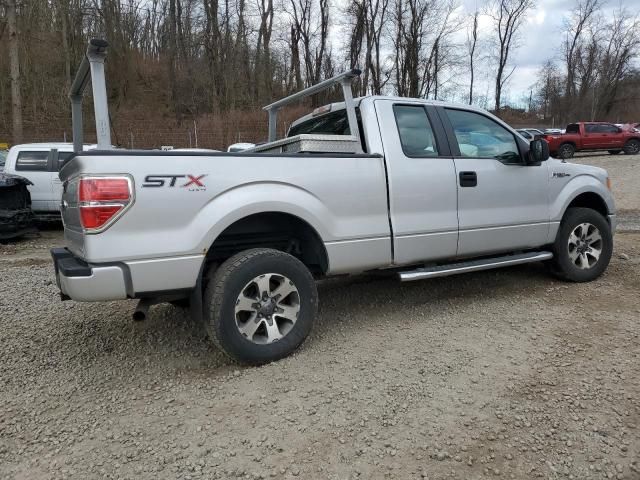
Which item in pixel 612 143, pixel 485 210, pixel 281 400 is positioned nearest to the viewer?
pixel 281 400

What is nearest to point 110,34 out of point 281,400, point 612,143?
point 612,143

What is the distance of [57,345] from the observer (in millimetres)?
3838

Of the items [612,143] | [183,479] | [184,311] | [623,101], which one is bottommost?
[183,479]

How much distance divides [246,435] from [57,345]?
2.08m

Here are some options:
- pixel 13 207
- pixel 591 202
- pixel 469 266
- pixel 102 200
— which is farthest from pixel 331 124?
pixel 13 207

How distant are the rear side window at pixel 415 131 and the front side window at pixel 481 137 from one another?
308 mm

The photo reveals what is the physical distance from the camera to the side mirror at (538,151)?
15.0ft

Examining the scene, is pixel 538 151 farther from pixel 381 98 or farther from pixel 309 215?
pixel 309 215

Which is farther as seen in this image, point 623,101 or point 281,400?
point 623,101

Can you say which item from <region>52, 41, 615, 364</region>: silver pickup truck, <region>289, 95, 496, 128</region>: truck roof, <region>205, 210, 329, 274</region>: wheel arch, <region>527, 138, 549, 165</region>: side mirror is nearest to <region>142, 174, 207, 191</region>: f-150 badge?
<region>52, 41, 615, 364</region>: silver pickup truck

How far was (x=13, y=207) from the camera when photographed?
8.45 meters

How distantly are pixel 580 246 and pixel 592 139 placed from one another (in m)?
21.2

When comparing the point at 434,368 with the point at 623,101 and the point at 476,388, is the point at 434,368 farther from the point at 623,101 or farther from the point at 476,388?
the point at 623,101

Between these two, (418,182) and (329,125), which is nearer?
(418,182)
